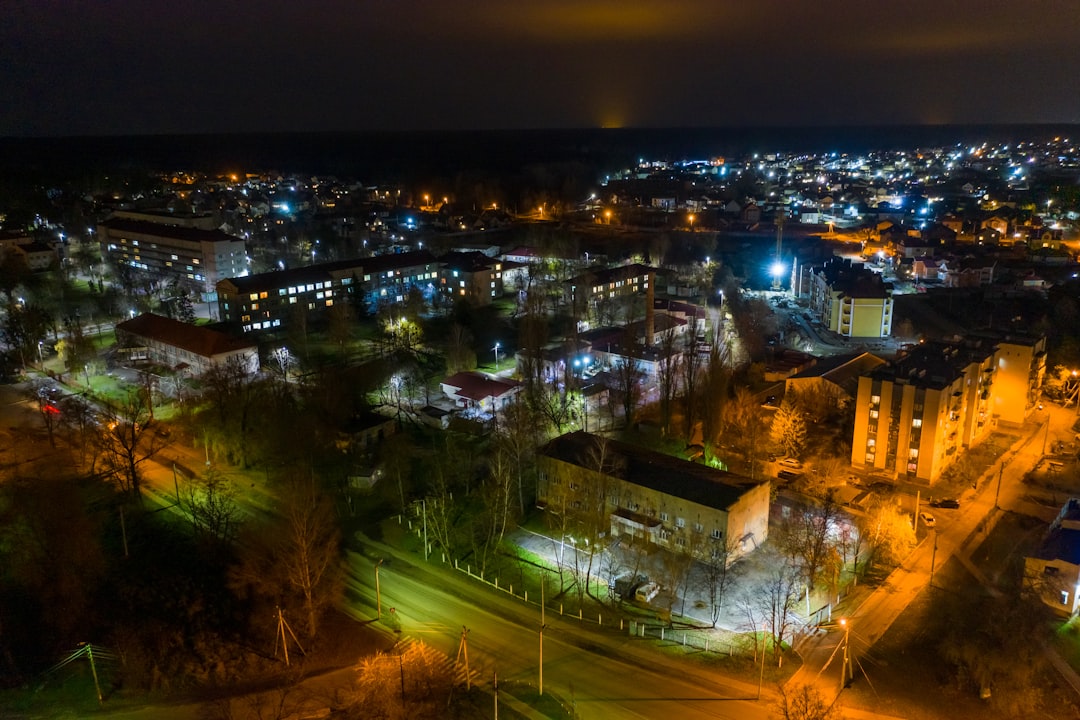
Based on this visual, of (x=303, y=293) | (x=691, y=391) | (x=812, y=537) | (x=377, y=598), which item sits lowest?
(x=377, y=598)

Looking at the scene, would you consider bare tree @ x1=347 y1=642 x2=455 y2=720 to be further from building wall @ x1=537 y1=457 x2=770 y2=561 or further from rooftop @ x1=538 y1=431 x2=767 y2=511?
rooftop @ x1=538 y1=431 x2=767 y2=511

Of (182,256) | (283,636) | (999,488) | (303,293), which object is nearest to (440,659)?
(283,636)

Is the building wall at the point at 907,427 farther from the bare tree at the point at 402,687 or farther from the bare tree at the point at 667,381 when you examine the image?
the bare tree at the point at 402,687

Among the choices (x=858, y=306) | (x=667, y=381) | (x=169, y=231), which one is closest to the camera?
(x=667, y=381)

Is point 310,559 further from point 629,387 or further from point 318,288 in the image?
point 318,288

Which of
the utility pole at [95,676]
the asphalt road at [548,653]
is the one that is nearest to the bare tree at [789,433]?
the asphalt road at [548,653]

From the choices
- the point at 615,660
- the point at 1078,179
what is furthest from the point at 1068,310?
the point at 1078,179

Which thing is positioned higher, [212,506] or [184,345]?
[184,345]
